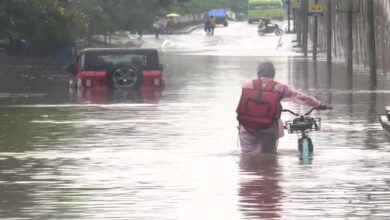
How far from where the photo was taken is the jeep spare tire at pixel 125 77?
110 feet

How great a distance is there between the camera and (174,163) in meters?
15.6

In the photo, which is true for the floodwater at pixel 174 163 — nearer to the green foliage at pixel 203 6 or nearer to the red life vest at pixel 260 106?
the red life vest at pixel 260 106

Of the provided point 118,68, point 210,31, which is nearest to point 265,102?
point 118,68

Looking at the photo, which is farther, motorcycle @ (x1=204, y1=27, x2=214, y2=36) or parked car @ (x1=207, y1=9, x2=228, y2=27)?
parked car @ (x1=207, y1=9, x2=228, y2=27)

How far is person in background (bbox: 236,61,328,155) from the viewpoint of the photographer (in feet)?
50.0

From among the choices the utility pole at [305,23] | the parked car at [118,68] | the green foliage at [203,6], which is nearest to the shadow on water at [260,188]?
the parked car at [118,68]

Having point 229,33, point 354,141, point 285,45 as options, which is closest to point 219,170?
point 354,141

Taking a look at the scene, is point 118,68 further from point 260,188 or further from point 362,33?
point 362,33

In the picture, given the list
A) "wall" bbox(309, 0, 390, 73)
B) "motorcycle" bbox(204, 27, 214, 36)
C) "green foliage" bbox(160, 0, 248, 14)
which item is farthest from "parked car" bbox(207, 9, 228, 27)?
"wall" bbox(309, 0, 390, 73)

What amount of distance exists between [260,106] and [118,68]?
18.8 metres

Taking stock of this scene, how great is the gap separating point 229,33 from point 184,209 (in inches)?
4186

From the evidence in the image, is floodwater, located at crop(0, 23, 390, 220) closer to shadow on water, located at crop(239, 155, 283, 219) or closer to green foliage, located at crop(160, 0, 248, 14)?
shadow on water, located at crop(239, 155, 283, 219)

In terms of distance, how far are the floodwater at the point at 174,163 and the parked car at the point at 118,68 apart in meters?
1.88

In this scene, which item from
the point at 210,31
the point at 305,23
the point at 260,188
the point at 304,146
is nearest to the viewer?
the point at 260,188
